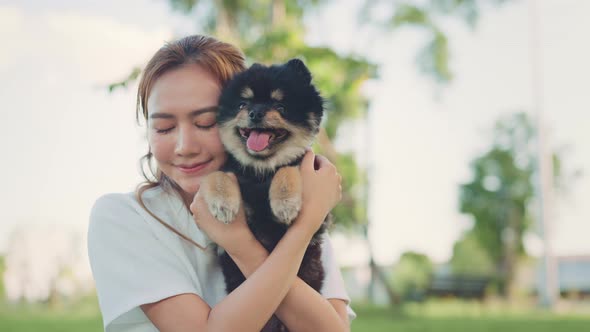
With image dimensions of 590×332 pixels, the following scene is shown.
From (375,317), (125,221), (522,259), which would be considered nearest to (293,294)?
(125,221)

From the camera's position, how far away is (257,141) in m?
2.45

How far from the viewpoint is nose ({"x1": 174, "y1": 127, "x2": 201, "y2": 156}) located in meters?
2.44

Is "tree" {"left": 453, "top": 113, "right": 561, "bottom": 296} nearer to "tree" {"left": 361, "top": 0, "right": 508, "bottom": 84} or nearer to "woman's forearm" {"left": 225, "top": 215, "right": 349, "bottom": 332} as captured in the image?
"tree" {"left": 361, "top": 0, "right": 508, "bottom": 84}

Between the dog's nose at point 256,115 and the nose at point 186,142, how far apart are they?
254 millimetres

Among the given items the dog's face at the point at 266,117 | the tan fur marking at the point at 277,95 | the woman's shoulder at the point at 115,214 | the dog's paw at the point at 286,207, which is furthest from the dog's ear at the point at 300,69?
the woman's shoulder at the point at 115,214

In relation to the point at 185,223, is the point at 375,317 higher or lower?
lower

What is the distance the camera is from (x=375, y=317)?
13.5 m

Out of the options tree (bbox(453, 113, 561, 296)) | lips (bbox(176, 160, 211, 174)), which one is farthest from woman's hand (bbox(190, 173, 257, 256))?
tree (bbox(453, 113, 561, 296))

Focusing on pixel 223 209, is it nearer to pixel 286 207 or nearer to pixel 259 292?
pixel 286 207

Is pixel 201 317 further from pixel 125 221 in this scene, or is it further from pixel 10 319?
pixel 10 319

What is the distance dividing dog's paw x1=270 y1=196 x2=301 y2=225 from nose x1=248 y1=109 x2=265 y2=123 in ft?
1.12

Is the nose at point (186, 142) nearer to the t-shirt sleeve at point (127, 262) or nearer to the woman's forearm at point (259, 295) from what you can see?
the t-shirt sleeve at point (127, 262)

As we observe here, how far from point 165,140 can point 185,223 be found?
0.36 m

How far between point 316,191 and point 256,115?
393 mm
